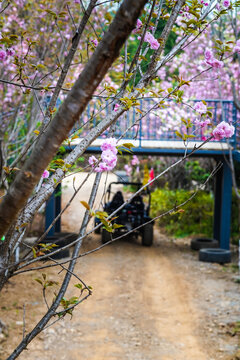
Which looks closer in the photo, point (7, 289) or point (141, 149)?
point (7, 289)

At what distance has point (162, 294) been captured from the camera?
8094mm

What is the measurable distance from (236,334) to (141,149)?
5.87 m

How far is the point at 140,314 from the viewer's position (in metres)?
7.04

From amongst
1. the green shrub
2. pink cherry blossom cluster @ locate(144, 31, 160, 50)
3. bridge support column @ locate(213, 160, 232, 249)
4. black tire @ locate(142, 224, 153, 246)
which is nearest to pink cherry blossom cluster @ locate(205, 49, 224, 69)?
pink cherry blossom cluster @ locate(144, 31, 160, 50)

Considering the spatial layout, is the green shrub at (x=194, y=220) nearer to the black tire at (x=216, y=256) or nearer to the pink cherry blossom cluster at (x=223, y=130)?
the black tire at (x=216, y=256)

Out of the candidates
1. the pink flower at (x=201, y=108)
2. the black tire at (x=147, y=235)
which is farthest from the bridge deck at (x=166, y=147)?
the pink flower at (x=201, y=108)

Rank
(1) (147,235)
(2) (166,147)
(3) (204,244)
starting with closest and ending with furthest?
(2) (166,147) → (3) (204,244) → (1) (147,235)

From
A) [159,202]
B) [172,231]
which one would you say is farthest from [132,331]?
[159,202]

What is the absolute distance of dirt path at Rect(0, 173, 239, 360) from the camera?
5707 mm

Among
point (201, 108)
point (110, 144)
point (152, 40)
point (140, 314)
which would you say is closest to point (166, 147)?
point (140, 314)

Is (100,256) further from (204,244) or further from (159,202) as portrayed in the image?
(159,202)

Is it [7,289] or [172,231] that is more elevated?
[172,231]

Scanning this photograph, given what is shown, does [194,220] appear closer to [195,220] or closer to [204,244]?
[195,220]

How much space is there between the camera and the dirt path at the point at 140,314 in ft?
18.7
